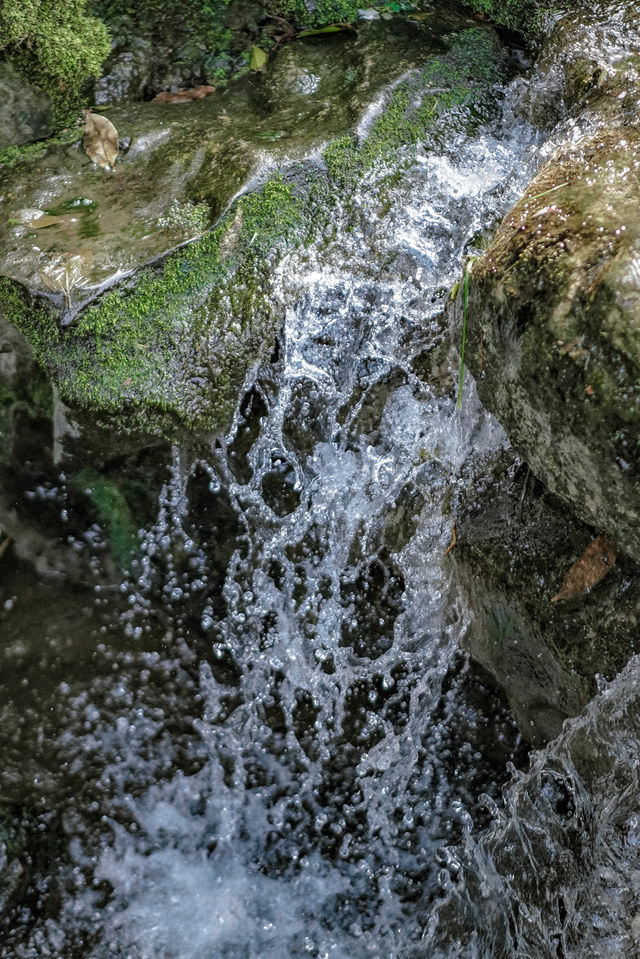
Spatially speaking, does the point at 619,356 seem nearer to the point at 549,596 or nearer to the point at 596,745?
the point at 549,596

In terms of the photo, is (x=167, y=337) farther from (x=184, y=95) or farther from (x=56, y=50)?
(x=56, y=50)

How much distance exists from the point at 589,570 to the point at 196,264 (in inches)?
70.8

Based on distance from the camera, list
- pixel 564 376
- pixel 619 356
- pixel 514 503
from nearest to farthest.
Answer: pixel 619 356 → pixel 564 376 → pixel 514 503

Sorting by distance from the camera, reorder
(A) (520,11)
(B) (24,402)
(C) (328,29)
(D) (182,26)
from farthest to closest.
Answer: (D) (182,26)
(C) (328,29)
(A) (520,11)
(B) (24,402)

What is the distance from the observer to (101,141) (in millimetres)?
3330

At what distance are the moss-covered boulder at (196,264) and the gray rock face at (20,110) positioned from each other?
355 mm

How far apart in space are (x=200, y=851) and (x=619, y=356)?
243 cm

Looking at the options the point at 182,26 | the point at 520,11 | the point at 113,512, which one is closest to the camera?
the point at 113,512

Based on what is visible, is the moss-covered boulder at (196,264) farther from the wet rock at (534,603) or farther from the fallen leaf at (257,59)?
the wet rock at (534,603)

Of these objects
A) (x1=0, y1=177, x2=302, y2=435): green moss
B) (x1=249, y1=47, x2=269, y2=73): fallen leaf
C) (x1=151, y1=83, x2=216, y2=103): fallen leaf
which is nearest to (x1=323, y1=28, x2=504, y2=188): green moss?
(x1=0, y1=177, x2=302, y2=435): green moss

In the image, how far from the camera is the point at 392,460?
3.04 meters

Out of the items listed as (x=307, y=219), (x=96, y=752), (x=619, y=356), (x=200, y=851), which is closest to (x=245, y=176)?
(x=307, y=219)

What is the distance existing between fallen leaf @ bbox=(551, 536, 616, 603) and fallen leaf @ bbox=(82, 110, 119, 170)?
8.11ft

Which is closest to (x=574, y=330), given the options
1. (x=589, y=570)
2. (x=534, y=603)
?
(x=589, y=570)
